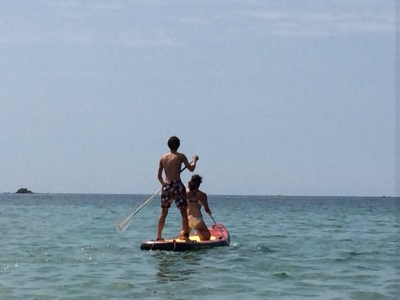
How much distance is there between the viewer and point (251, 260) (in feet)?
37.9

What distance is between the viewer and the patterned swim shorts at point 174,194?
12.4 meters

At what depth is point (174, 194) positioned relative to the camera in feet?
40.6

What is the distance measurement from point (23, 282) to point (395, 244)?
29.1ft

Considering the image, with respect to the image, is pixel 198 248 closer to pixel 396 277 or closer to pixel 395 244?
pixel 396 277

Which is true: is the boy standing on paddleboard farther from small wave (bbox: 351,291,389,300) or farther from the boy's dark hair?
small wave (bbox: 351,291,389,300)

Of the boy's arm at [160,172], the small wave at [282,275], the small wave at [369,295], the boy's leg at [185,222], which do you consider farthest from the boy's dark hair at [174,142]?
the small wave at [369,295]

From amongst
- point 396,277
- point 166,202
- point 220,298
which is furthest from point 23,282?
point 396,277

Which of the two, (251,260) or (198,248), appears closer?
(251,260)

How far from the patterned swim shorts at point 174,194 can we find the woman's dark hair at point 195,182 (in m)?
0.86

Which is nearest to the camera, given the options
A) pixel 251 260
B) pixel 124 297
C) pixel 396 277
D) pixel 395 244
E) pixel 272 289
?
pixel 124 297

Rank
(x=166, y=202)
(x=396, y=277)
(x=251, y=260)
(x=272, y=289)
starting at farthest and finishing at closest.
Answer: (x=166, y=202) < (x=251, y=260) < (x=396, y=277) < (x=272, y=289)

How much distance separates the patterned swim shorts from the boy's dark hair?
534 mm

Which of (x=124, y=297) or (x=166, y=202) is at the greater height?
(x=166, y=202)

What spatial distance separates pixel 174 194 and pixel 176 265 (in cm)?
187
